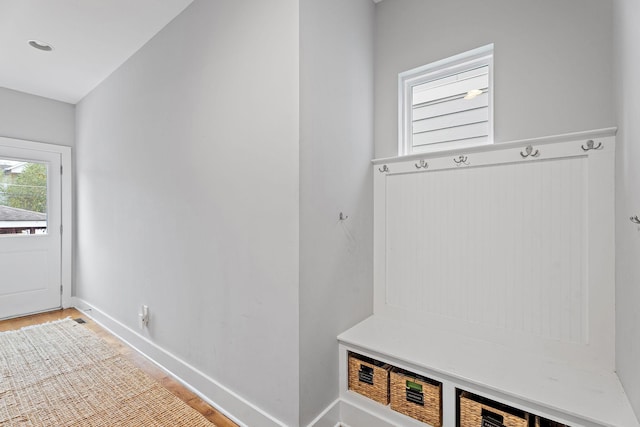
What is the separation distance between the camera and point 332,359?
1.72 metres

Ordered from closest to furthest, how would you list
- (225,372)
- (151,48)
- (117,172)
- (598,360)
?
(598,360), (225,372), (151,48), (117,172)

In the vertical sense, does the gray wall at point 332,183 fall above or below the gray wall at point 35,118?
below

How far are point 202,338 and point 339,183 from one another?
4.34 feet

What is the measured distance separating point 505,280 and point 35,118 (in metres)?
4.91

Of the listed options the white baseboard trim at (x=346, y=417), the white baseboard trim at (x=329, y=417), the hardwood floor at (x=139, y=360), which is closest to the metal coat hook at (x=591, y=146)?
the white baseboard trim at (x=346, y=417)

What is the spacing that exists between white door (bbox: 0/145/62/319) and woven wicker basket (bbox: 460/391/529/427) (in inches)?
176

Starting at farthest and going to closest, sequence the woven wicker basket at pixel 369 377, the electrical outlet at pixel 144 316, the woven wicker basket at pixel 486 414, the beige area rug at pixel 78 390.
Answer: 1. the electrical outlet at pixel 144 316
2. the beige area rug at pixel 78 390
3. the woven wicker basket at pixel 369 377
4. the woven wicker basket at pixel 486 414

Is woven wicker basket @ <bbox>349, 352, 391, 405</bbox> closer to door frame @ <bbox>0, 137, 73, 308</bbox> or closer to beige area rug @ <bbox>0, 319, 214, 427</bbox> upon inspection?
beige area rug @ <bbox>0, 319, 214, 427</bbox>

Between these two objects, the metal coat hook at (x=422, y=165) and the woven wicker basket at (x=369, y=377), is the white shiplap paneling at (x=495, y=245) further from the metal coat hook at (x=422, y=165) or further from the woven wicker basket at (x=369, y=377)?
the woven wicker basket at (x=369, y=377)

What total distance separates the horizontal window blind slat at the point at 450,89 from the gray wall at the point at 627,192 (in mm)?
586

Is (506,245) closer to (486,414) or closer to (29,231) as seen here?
(486,414)

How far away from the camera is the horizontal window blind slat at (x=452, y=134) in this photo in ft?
5.99

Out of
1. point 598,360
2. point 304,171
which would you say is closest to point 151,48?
point 304,171

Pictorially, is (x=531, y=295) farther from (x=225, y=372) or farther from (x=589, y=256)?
(x=225, y=372)
